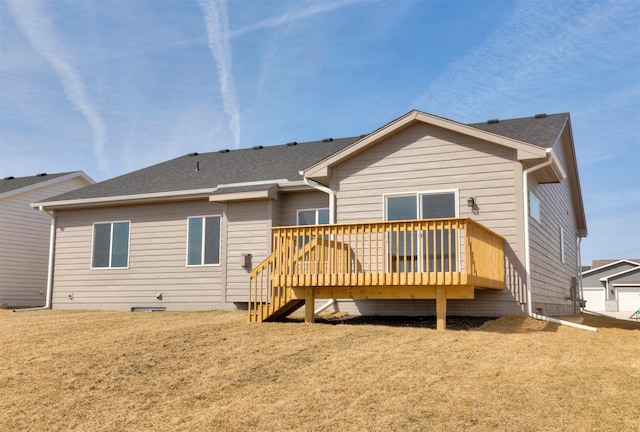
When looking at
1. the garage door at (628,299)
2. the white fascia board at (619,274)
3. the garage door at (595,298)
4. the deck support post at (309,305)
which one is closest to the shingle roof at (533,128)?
the deck support post at (309,305)

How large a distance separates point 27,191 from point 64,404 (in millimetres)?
17886

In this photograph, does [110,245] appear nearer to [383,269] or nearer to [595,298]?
[383,269]

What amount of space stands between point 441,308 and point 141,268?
9869 millimetres

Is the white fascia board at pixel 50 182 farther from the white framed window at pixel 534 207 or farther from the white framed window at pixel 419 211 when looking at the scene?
the white framed window at pixel 534 207

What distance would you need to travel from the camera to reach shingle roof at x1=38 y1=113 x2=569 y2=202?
1569 centimetres

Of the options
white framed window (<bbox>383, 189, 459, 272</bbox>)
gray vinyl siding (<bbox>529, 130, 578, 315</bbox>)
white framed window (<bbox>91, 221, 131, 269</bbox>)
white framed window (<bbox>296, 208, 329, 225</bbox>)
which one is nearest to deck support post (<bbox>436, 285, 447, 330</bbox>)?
white framed window (<bbox>383, 189, 459, 272</bbox>)

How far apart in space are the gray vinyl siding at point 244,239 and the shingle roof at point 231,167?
1062mm

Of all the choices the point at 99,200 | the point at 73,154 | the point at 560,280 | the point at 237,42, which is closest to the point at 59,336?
the point at 99,200

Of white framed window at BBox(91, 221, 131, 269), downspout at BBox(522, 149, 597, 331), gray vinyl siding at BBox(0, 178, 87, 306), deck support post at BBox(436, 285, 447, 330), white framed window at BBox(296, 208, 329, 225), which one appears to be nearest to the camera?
deck support post at BBox(436, 285, 447, 330)

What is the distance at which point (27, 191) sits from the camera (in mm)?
22562

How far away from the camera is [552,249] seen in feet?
50.3

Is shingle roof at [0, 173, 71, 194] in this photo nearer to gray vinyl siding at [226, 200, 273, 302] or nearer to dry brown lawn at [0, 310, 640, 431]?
gray vinyl siding at [226, 200, 273, 302]

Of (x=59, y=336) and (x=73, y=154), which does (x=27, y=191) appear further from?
(x=59, y=336)

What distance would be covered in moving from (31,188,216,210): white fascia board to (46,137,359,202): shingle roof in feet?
0.62
